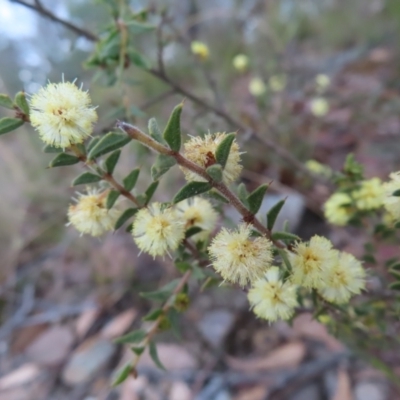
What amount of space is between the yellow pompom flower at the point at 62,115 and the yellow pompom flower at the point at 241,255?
0.61 feet

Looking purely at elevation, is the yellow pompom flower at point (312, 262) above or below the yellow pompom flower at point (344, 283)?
below

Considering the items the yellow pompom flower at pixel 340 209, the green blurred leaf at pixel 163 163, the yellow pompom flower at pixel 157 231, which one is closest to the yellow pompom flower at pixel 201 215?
the yellow pompom flower at pixel 157 231

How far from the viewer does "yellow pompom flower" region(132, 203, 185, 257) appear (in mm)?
502

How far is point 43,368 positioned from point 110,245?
1.91ft

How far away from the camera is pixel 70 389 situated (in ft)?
4.58

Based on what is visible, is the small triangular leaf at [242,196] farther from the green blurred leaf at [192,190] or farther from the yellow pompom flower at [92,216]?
the yellow pompom flower at [92,216]

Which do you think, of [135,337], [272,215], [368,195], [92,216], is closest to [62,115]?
[92,216]

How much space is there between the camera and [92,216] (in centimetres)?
55

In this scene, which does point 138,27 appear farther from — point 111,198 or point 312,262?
point 312,262

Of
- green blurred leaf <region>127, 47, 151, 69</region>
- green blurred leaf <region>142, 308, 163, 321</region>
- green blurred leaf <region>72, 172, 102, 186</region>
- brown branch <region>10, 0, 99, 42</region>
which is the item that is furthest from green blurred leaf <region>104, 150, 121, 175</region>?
brown branch <region>10, 0, 99, 42</region>

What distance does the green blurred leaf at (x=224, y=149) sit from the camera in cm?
41

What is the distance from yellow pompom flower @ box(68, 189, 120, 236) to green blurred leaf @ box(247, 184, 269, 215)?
0.19m

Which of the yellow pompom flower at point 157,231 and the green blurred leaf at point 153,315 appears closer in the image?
A: the yellow pompom flower at point 157,231

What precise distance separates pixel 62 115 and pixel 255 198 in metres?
0.22
